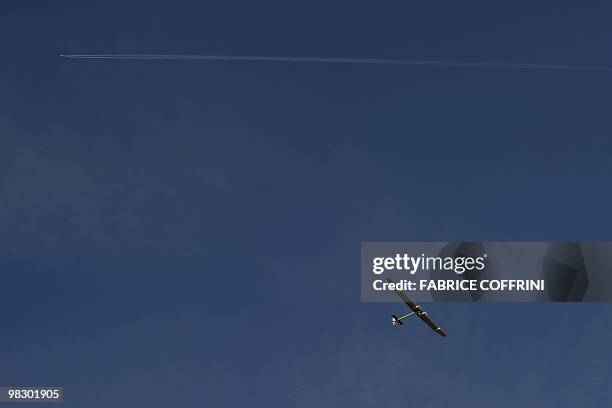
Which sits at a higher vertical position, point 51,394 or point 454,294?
point 454,294

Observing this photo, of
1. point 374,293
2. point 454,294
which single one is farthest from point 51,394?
point 454,294

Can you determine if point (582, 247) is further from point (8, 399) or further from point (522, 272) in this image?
point (8, 399)

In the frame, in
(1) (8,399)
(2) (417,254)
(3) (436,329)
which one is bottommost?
(1) (8,399)

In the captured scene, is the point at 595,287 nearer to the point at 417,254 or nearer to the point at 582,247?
the point at 582,247

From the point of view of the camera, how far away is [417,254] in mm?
111750

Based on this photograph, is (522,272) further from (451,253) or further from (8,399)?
(8,399)

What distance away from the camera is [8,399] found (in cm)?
11194

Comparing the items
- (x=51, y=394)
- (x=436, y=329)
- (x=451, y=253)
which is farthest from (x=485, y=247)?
(x=51, y=394)

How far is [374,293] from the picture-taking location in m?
112

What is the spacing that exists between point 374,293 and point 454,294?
9.91 m

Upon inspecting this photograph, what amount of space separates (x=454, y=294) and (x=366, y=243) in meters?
12.7

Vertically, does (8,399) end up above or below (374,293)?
below

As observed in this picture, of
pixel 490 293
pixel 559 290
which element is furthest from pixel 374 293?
pixel 559 290

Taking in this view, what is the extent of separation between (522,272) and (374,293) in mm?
18399
